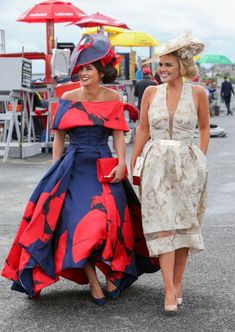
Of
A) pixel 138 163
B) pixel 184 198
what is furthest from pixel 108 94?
pixel 184 198

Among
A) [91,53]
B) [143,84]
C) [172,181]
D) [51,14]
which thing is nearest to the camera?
[172,181]

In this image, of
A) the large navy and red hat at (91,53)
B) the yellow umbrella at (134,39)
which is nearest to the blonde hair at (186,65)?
the large navy and red hat at (91,53)

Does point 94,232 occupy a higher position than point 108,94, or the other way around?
point 108,94

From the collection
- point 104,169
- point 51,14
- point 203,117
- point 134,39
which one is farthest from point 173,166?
point 134,39

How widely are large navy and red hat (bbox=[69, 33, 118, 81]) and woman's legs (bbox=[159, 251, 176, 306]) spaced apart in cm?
128

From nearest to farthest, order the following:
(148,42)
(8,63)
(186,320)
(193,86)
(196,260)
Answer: (186,320)
(193,86)
(196,260)
(8,63)
(148,42)

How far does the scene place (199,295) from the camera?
4.99 m

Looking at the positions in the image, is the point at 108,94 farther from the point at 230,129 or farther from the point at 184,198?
the point at 230,129

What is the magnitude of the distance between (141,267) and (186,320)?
665 millimetres

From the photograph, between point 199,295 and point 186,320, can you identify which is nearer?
point 186,320

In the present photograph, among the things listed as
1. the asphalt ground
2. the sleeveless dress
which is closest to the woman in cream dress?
the sleeveless dress

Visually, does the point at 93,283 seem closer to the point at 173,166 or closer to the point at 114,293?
the point at 114,293

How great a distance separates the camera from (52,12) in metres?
16.2

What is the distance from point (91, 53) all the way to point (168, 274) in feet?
4.78
